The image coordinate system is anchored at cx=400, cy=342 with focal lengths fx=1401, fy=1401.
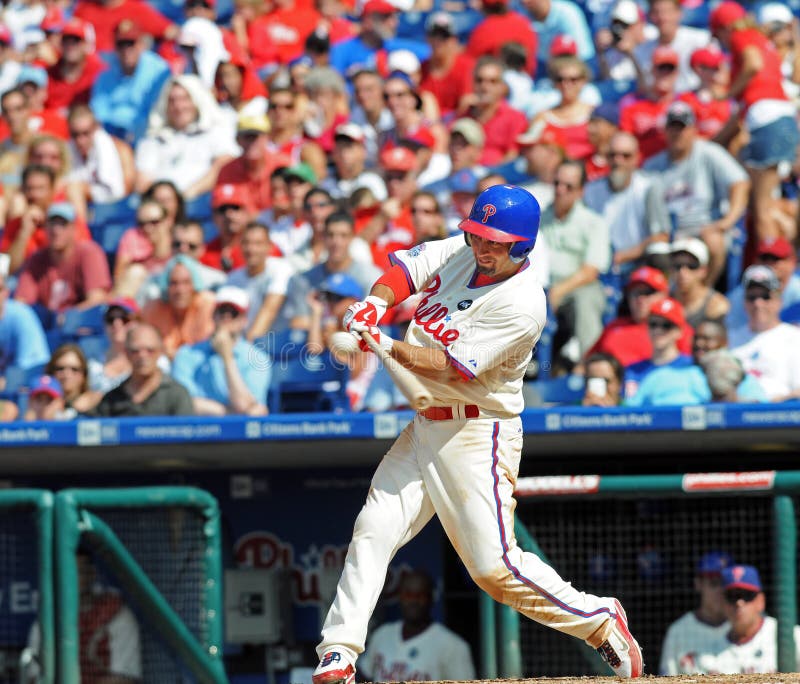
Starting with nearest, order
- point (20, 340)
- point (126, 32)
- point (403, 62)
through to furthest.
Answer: point (20, 340), point (403, 62), point (126, 32)

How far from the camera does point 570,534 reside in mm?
5938

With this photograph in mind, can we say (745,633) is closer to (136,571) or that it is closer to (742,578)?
(742,578)

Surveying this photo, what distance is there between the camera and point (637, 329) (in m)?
6.39

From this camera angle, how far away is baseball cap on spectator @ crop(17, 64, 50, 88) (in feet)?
29.2

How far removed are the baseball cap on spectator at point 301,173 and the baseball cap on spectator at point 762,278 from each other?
8.12 feet

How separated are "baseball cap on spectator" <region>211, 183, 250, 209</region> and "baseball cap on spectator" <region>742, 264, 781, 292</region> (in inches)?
109

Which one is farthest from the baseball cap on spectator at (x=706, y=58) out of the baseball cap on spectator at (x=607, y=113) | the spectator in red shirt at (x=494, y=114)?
the spectator in red shirt at (x=494, y=114)

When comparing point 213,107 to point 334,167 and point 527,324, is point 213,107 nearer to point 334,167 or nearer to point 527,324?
point 334,167

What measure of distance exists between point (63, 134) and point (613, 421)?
4.51 metres

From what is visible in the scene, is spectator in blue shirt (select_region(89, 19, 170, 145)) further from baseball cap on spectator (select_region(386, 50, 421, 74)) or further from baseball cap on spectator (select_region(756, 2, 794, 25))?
baseball cap on spectator (select_region(756, 2, 794, 25))

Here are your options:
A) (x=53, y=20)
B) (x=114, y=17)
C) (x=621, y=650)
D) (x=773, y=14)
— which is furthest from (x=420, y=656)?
(x=53, y=20)

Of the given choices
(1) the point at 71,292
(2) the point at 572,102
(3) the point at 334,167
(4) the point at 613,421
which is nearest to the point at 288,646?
(4) the point at 613,421

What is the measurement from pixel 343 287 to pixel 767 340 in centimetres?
194

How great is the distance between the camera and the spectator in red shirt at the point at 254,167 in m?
7.87
